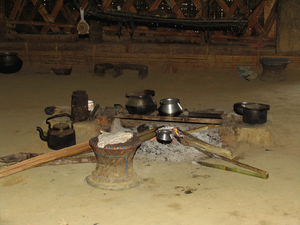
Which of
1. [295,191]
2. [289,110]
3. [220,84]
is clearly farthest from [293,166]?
[220,84]

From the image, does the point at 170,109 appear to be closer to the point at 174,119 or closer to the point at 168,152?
the point at 174,119

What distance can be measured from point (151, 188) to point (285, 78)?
7.61m

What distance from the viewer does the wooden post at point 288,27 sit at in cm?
1012

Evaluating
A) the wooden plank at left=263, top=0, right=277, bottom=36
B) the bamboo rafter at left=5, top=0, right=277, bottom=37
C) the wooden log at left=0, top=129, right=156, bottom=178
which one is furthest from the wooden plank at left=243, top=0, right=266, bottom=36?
the wooden log at left=0, top=129, right=156, bottom=178

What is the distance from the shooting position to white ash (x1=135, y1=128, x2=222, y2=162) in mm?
4289

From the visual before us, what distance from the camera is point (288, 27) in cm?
1028

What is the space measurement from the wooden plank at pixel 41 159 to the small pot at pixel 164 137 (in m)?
0.98

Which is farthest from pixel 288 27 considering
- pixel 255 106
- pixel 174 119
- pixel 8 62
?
pixel 8 62

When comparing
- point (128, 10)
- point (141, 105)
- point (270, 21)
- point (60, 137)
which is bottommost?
point (60, 137)

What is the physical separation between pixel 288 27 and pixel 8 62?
A: 879 cm

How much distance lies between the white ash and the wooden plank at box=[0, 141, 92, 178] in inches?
30.5

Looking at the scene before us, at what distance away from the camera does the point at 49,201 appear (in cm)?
312

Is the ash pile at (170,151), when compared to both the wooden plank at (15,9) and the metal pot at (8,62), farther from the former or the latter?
the wooden plank at (15,9)

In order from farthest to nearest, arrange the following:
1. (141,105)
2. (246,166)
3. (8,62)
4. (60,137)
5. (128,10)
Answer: (128,10) → (8,62) → (141,105) → (60,137) → (246,166)
